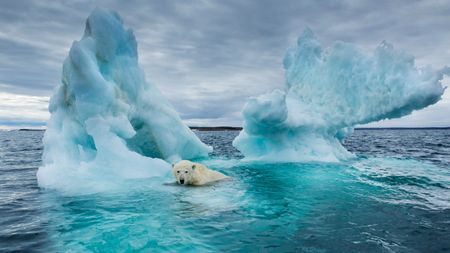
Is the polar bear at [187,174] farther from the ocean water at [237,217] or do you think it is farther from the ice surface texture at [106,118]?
the ice surface texture at [106,118]

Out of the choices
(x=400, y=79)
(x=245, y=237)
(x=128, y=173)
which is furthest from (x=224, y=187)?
(x=400, y=79)

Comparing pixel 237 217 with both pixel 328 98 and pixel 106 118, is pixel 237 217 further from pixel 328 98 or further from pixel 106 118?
pixel 328 98

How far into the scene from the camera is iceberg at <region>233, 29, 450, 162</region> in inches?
664

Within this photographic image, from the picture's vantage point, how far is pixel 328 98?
66.1ft

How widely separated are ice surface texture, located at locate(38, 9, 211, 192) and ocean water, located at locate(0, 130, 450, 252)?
4.23 feet

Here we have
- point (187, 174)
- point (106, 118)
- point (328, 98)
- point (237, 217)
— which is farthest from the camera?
point (328, 98)

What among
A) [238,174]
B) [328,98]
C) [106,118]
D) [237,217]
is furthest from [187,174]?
[328,98]

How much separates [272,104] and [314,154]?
4835mm

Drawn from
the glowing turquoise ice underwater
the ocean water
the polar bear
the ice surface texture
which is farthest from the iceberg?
the polar bear

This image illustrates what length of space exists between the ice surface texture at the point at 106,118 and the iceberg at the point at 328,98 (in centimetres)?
450

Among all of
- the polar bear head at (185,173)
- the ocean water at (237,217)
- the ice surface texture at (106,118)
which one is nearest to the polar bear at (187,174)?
the polar bear head at (185,173)

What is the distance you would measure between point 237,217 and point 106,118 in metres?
7.49

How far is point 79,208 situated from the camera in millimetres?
8766

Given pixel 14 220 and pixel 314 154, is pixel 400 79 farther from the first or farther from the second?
pixel 14 220
